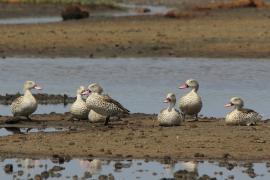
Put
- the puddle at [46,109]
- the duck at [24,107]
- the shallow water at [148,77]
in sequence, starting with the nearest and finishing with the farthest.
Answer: the duck at [24,107]
the puddle at [46,109]
the shallow water at [148,77]

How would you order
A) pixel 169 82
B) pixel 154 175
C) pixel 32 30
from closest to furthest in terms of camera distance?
pixel 154 175, pixel 169 82, pixel 32 30

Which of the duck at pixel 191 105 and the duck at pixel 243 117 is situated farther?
the duck at pixel 191 105

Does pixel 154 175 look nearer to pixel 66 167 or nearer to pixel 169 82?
pixel 66 167

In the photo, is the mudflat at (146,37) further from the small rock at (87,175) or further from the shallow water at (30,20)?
the small rock at (87,175)

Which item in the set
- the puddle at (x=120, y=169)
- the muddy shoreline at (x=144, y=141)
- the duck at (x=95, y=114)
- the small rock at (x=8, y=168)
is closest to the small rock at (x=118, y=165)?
the puddle at (x=120, y=169)

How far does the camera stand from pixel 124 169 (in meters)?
14.4

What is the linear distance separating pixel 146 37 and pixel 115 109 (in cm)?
1645

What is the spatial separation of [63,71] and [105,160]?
13.9 m

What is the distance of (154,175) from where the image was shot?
551 inches

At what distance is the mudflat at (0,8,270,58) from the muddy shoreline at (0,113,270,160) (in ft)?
44.2

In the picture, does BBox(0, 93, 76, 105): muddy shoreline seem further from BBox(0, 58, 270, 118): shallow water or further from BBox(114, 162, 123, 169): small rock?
BBox(114, 162, 123, 169): small rock

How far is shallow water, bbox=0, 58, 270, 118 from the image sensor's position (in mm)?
22984

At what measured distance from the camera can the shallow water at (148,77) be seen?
22984 mm

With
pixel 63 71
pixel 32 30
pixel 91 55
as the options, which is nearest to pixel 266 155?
pixel 63 71
